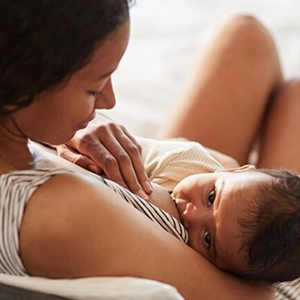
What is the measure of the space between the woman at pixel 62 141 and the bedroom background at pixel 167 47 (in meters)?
0.91

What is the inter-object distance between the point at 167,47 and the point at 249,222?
3.81 feet

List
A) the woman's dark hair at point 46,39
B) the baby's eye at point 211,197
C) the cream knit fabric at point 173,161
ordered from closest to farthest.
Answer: the woman's dark hair at point 46,39 → the baby's eye at point 211,197 → the cream knit fabric at point 173,161

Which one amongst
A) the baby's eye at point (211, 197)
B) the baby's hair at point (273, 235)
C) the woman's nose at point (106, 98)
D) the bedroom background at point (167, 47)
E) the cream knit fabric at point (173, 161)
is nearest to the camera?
the woman's nose at point (106, 98)

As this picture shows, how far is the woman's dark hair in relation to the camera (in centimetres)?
84

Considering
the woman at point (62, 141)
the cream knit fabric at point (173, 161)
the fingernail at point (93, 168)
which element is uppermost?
the woman at point (62, 141)

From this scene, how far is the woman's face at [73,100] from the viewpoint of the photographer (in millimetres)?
897

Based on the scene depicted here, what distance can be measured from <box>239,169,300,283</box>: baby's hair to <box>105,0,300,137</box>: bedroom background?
76cm

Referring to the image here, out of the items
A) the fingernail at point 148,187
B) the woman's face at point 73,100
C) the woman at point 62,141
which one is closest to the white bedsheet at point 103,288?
the woman at point 62,141

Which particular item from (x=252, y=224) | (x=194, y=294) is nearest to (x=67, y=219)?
(x=194, y=294)

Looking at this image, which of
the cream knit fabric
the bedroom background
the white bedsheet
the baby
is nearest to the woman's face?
the white bedsheet

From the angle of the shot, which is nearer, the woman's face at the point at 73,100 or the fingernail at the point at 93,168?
the woman's face at the point at 73,100

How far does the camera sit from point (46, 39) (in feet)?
2.77

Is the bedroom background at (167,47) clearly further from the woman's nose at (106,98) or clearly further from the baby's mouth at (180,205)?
the woman's nose at (106,98)

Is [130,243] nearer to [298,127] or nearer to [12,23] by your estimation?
[12,23]
